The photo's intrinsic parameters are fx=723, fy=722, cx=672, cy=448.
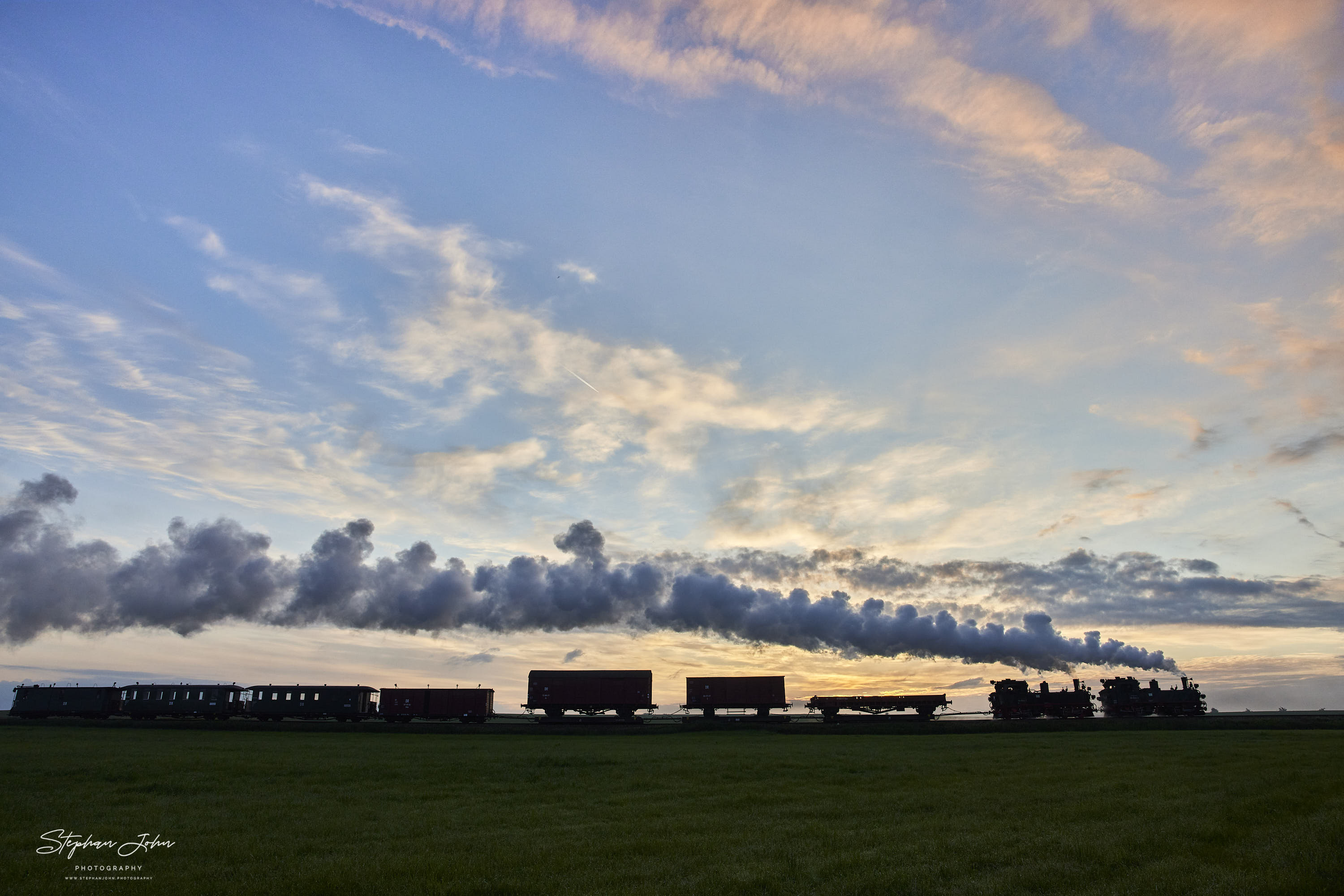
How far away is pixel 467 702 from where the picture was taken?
68.9 meters

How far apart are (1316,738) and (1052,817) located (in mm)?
39977

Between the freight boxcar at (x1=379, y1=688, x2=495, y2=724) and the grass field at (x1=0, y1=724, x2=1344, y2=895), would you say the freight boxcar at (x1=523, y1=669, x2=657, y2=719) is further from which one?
the grass field at (x1=0, y1=724, x2=1344, y2=895)

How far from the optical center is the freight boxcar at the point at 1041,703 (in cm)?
7294

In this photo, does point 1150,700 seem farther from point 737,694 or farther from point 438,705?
point 438,705

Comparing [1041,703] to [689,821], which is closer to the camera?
[689,821]

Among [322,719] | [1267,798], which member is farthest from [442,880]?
[322,719]

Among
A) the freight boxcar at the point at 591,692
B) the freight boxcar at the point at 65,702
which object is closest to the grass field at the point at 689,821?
the freight boxcar at the point at 591,692

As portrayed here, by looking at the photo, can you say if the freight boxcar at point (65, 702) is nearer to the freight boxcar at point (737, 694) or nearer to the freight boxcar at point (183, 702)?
the freight boxcar at point (183, 702)

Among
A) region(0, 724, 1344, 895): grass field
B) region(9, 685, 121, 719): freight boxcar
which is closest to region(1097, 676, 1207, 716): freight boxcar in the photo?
region(0, 724, 1344, 895): grass field

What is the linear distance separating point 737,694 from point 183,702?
53446 millimetres

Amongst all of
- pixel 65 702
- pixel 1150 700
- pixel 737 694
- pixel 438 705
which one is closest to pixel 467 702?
pixel 438 705

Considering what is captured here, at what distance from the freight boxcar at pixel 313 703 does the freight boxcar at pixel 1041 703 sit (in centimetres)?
6367

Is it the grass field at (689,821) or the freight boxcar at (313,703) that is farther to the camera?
the freight boxcar at (313,703)

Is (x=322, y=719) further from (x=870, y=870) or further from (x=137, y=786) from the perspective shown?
(x=870, y=870)
